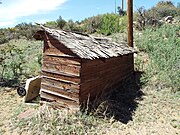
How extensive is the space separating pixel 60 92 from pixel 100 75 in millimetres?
1767

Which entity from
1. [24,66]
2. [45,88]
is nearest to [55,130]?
[45,88]

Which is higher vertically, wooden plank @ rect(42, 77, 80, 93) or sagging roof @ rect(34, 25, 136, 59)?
sagging roof @ rect(34, 25, 136, 59)

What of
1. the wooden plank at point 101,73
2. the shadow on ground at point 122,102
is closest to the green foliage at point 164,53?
the shadow on ground at point 122,102

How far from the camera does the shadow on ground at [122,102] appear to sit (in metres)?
9.06

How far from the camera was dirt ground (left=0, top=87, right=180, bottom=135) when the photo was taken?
8273 millimetres

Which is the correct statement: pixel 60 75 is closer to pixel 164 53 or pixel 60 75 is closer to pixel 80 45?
pixel 80 45

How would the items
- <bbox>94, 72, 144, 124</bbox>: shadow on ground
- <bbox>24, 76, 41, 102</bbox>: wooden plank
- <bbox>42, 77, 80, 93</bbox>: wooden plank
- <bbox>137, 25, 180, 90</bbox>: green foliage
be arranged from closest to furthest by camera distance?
<bbox>42, 77, 80, 93</bbox>: wooden plank → <bbox>94, 72, 144, 124</bbox>: shadow on ground → <bbox>24, 76, 41, 102</bbox>: wooden plank → <bbox>137, 25, 180, 90</bbox>: green foliage

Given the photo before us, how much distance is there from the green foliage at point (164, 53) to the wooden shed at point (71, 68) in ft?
11.7

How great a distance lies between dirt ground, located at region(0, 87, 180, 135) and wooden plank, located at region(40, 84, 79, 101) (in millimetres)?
962

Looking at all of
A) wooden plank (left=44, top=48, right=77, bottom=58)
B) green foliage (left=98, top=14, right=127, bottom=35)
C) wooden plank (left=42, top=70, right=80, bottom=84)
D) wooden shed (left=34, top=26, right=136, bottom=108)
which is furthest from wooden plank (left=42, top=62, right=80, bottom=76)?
green foliage (left=98, top=14, right=127, bottom=35)

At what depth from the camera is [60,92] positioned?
358 inches

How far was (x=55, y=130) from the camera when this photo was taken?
7.72 metres

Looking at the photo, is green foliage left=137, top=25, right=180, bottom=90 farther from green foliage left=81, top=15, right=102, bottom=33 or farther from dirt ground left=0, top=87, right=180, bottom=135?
green foliage left=81, top=15, right=102, bottom=33

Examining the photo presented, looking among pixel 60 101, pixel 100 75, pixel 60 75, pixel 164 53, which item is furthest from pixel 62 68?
pixel 164 53
